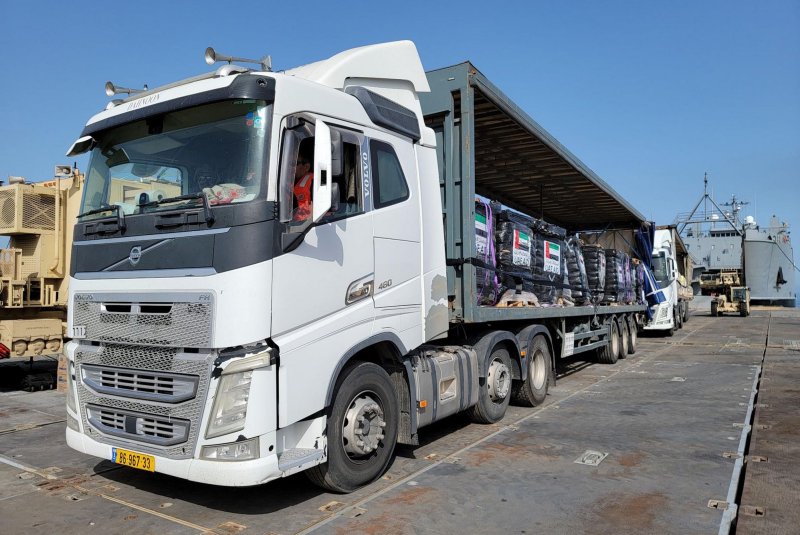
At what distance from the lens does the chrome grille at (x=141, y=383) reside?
11.9 ft

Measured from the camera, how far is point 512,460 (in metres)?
5.30

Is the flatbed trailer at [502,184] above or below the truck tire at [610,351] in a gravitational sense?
above

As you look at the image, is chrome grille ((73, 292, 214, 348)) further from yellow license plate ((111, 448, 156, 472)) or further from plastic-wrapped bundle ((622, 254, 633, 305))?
plastic-wrapped bundle ((622, 254, 633, 305))

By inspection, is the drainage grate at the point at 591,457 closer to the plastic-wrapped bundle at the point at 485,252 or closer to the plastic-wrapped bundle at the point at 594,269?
the plastic-wrapped bundle at the point at 485,252

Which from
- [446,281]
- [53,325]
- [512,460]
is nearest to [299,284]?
[446,281]

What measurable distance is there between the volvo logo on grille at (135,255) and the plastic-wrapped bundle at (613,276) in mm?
10554

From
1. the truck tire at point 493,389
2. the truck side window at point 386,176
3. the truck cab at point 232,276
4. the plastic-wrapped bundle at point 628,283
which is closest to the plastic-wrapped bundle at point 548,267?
the truck tire at point 493,389

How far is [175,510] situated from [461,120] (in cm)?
451

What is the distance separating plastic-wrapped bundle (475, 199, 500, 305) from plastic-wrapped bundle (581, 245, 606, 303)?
4.82 m

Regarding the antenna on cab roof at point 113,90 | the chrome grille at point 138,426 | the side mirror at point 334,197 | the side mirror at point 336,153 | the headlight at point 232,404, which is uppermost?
the antenna on cab roof at point 113,90

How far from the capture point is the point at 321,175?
12.4 feet

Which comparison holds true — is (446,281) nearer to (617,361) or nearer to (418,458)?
(418,458)

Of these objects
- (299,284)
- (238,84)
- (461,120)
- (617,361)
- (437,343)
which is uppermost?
(461,120)

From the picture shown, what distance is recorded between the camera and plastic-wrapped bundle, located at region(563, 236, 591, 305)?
9.91 metres
